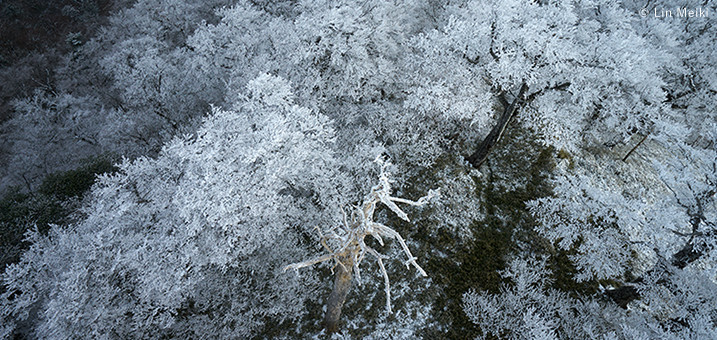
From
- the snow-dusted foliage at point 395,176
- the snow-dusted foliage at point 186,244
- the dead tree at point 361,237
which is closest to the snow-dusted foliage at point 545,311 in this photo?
the snow-dusted foliage at point 395,176

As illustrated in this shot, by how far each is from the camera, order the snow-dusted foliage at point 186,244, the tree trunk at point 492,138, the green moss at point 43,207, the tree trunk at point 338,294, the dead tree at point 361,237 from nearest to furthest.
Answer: the dead tree at point 361,237
the tree trunk at point 338,294
the snow-dusted foliage at point 186,244
the green moss at point 43,207
the tree trunk at point 492,138

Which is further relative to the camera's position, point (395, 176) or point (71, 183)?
point (395, 176)

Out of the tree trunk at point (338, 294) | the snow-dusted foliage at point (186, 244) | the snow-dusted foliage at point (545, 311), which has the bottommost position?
the snow-dusted foliage at point (545, 311)

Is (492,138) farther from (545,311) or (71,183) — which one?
(71,183)

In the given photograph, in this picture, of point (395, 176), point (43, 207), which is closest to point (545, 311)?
point (395, 176)

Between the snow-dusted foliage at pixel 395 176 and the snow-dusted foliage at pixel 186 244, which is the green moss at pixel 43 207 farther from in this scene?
the snow-dusted foliage at pixel 186 244

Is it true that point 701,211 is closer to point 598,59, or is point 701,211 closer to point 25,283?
point 598,59
